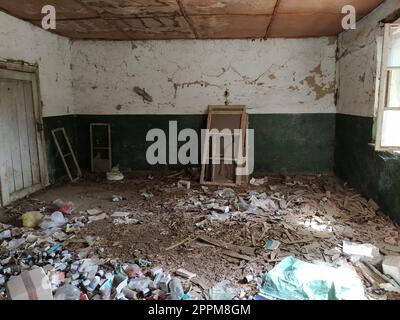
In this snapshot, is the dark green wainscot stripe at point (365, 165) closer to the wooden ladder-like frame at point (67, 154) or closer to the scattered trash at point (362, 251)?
the scattered trash at point (362, 251)

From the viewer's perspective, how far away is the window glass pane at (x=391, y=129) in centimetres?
376

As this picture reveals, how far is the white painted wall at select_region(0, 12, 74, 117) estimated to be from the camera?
4762mm

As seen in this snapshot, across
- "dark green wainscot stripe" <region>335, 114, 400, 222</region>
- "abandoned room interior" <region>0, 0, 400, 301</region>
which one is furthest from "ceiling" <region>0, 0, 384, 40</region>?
Result: "dark green wainscot stripe" <region>335, 114, 400, 222</region>

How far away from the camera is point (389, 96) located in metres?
3.94

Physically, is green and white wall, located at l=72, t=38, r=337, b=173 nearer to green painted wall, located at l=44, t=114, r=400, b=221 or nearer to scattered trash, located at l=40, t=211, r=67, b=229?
green painted wall, located at l=44, t=114, r=400, b=221

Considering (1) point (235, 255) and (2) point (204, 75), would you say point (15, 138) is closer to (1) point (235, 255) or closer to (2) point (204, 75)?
(2) point (204, 75)

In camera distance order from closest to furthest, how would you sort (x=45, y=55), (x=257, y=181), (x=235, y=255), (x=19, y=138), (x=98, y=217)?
(x=235, y=255)
(x=98, y=217)
(x=19, y=138)
(x=45, y=55)
(x=257, y=181)

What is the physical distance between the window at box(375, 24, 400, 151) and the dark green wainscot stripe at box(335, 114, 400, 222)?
0.28 metres

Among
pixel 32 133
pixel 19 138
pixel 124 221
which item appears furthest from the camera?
pixel 32 133

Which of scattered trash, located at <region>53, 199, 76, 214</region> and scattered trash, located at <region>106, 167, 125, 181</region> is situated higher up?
scattered trash, located at <region>106, 167, 125, 181</region>

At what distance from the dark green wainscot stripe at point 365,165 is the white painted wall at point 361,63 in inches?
8.5

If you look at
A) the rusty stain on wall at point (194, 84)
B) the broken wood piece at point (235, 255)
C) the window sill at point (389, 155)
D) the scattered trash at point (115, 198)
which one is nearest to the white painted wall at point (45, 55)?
the scattered trash at point (115, 198)

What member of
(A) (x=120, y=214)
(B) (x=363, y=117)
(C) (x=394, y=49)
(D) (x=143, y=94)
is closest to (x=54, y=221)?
(A) (x=120, y=214)

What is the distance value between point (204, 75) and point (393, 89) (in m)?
3.40
